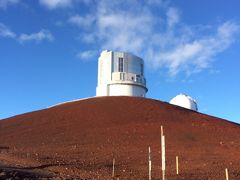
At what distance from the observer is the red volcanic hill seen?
26328 millimetres

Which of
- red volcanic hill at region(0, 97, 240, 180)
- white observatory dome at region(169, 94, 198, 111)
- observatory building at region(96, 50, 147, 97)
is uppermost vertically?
observatory building at region(96, 50, 147, 97)

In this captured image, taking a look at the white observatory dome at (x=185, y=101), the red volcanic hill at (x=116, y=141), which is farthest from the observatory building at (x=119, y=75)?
the red volcanic hill at (x=116, y=141)

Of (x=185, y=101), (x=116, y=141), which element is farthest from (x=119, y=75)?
(x=116, y=141)

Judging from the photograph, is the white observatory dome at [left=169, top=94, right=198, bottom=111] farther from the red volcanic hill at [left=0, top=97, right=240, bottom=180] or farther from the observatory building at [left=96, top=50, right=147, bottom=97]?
the red volcanic hill at [left=0, top=97, right=240, bottom=180]

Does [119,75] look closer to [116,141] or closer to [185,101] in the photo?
[185,101]

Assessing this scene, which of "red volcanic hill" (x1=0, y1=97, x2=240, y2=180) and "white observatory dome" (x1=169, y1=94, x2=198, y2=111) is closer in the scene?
"red volcanic hill" (x1=0, y1=97, x2=240, y2=180)

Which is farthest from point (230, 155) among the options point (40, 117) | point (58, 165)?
point (40, 117)

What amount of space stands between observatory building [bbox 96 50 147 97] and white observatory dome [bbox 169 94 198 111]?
5.78m

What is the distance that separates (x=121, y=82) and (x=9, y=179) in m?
48.5

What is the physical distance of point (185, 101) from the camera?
6625cm

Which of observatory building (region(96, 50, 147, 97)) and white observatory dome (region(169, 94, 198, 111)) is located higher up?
observatory building (region(96, 50, 147, 97))

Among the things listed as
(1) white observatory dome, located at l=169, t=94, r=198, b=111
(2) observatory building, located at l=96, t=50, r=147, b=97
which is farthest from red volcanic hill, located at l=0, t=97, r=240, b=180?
(1) white observatory dome, located at l=169, t=94, r=198, b=111

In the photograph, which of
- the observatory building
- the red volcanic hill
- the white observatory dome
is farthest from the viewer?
the white observatory dome

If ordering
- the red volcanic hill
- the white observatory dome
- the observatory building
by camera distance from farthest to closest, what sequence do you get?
the white observatory dome < the observatory building < the red volcanic hill
